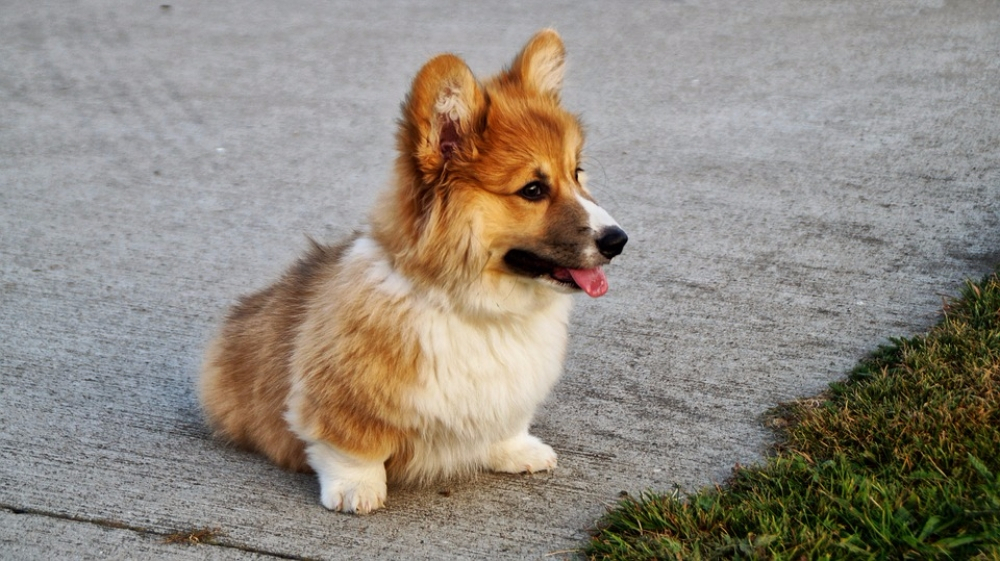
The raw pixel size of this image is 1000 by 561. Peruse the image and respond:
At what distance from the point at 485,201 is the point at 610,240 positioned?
1.34 feet

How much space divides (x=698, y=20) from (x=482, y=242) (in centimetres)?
617

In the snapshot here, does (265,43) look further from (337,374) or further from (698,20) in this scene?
(337,374)

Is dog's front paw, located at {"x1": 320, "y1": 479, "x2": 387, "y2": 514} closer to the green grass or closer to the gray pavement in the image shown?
the gray pavement

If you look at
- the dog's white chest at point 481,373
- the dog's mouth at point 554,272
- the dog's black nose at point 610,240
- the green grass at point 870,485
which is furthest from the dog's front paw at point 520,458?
the dog's black nose at point 610,240

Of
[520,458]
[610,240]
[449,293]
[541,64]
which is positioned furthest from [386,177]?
[610,240]

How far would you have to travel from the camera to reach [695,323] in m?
4.68

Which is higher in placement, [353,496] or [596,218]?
[596,218]

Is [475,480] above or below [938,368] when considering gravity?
below

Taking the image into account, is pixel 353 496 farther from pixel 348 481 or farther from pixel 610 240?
pixel 610 240

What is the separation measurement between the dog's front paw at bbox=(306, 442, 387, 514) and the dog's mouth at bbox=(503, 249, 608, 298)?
2.67 feet

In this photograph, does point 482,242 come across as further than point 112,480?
No

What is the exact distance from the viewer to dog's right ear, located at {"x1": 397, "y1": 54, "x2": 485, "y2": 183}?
10.3 feet

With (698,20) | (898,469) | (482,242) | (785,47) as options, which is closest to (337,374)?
(482,242)

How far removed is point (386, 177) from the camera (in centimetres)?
613
